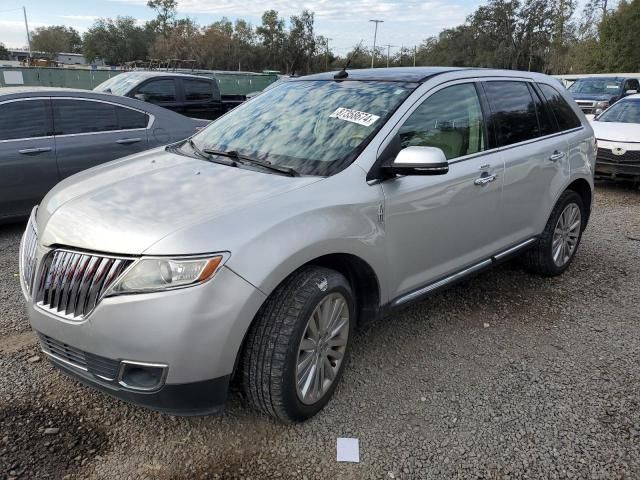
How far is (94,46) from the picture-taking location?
3590 inches

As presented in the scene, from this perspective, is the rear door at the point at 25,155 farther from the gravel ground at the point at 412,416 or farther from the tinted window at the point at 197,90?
the tinted window at the point at 197,90

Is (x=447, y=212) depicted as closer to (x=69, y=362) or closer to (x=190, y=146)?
(x=190, y=146)

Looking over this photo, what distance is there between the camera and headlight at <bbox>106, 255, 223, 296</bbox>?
216cm

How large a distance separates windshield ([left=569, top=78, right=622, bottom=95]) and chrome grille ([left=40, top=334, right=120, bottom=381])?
1736 centimetres

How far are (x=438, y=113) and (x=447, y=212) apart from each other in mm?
628

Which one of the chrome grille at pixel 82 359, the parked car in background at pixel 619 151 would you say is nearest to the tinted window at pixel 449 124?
the chrome grille at pixel 82 359

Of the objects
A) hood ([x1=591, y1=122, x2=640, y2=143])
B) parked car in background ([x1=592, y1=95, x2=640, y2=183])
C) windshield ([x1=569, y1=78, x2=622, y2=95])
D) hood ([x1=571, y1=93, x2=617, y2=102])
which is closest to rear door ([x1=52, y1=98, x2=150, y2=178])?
parked car in background ([x1=592, y1=95, x2=640, y2=183])

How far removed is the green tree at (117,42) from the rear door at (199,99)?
86.0 metres

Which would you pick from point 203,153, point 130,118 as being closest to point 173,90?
point 130,118

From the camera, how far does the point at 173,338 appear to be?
2.14m

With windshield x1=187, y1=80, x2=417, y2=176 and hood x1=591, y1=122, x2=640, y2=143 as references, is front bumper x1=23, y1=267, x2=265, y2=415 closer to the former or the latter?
windshield x1=187, y1=80, x2=417, y2=176

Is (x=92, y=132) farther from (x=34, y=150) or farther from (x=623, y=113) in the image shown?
(x=623, y=113)

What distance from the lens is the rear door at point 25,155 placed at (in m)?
5.22

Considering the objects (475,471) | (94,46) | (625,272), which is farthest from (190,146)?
(94,46)
